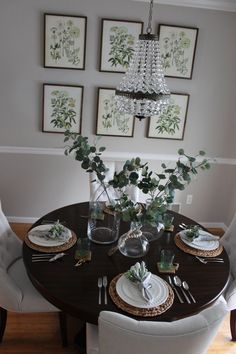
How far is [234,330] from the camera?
2336mm

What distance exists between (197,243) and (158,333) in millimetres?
1036

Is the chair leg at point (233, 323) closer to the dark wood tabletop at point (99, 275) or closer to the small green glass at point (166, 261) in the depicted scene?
the dark wood tabletop at point (99, 275)

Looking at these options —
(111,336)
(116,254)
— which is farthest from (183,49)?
(111,336)

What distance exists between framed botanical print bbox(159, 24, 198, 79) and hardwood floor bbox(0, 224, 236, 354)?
2.34m

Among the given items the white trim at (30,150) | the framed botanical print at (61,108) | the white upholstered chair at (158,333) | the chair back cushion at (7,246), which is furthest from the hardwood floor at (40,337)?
the framed botanical print at (61,108)

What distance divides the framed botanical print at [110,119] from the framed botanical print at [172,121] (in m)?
0.24

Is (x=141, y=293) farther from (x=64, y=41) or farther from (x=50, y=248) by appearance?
(x=64, y=41)

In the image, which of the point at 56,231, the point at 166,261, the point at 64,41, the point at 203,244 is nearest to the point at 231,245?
the point at 203,244

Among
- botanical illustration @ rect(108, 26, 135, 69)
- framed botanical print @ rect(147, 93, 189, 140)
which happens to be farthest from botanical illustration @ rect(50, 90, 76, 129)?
framed botanical print @ rect(147, 93, 189, 140)

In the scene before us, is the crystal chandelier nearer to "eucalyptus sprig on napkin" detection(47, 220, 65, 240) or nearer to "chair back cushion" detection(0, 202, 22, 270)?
"eucalyptus sprig on napkin" detection(47, 220, 65, 240)

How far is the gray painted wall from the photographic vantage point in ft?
9.96

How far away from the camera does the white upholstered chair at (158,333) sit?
118cm

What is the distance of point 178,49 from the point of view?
3.17 m

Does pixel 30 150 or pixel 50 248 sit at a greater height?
pixel 30 150
